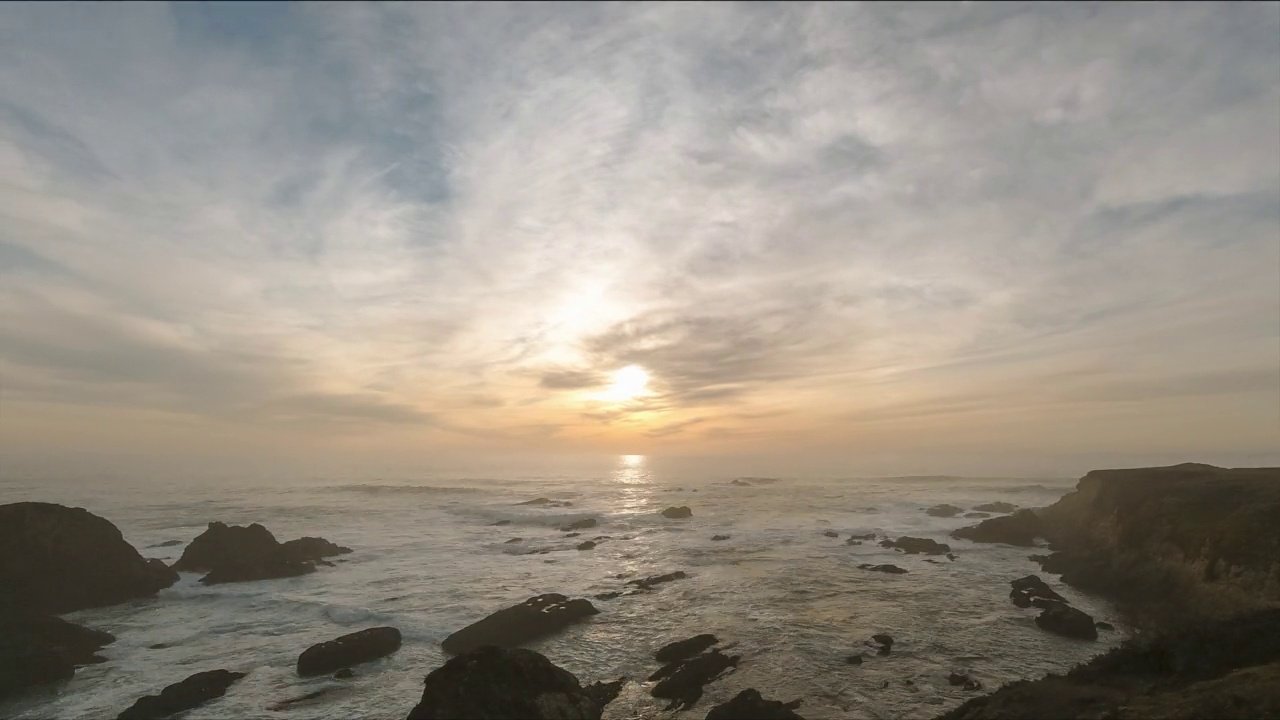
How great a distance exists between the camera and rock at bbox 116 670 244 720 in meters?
17.8

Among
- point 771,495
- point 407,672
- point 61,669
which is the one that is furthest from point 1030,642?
point 771,495

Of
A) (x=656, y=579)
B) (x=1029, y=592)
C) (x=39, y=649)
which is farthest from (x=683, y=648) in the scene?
(x=39, y=649)

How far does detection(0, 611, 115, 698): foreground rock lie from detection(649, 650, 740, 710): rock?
23.6m

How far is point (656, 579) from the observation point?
118ft

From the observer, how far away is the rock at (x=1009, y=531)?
4853 centimetres

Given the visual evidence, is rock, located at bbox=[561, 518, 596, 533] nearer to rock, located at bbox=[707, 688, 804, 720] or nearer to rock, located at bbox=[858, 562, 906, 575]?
rock, located at bbox=[858, 562, 906, 575]

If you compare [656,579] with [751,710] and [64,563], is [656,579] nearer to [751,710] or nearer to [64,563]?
[751,710]

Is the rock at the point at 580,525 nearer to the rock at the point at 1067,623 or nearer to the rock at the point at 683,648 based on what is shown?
Result: the rock at the point at 683,648

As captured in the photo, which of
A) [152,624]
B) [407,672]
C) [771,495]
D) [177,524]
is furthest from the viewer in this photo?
[771,495]

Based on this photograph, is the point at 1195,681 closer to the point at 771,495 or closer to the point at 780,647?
the point at 780,647

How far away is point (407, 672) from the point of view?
2122 cm

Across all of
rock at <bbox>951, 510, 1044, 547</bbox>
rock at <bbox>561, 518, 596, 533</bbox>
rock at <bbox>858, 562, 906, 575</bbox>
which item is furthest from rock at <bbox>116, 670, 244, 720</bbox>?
rock at <bbox>951, 510, 1044, 547</bbox>

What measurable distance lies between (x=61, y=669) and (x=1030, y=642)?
131ft

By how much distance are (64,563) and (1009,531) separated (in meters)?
70.5
